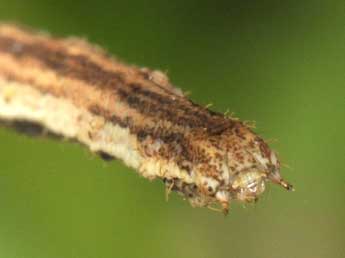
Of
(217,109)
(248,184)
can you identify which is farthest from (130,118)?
(217,109)

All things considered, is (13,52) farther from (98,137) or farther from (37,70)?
(98,137)

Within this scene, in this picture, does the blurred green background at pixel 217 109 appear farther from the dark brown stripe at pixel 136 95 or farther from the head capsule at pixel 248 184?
the head capsule at pixel 248 184

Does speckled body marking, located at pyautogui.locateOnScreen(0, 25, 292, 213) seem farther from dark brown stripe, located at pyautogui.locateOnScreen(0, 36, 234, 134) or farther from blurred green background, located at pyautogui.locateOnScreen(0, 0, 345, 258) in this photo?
blurred green background, located at pyautogui.locateOnScreen(0, 0, 345, 258)

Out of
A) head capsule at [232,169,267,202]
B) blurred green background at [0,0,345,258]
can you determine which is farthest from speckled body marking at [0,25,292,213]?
blurred green background at [0,0,345,258]

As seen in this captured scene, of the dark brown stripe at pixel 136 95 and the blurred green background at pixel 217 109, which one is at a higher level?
the blurred green background at pixel 217 109

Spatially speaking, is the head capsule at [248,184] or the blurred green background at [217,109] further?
the blurred green background at [217,109]

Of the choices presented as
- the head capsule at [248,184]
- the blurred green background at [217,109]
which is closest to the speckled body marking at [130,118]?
the head capsule at [248,184]

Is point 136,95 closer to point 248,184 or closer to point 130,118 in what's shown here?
point 130,118
